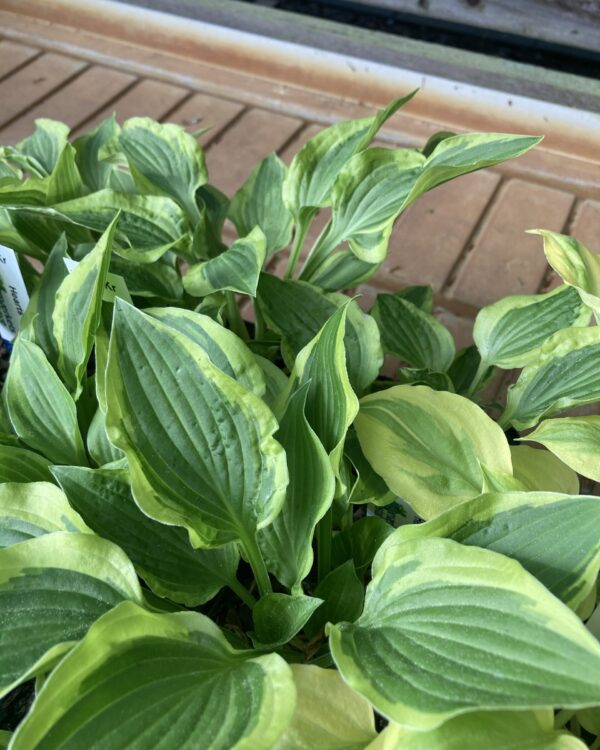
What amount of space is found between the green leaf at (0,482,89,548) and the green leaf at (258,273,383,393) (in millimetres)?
229

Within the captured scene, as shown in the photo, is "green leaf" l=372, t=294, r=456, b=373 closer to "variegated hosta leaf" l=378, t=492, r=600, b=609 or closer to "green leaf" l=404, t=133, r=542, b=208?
"green leaf" l=404, t=133, r=542, b=208

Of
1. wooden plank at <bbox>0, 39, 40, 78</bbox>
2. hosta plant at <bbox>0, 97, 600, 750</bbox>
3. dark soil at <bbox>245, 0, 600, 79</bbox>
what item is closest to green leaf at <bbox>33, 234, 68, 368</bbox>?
hosta plant at <bbox>0, 97, 600, 750</bbox>

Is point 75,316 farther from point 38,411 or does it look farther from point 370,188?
point 370,188

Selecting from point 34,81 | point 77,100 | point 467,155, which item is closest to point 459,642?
point 467,155

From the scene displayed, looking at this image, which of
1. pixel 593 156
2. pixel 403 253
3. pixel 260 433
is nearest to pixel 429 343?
pixel 260 433

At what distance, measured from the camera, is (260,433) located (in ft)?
1.38

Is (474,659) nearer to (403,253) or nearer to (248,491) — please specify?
(248,491)

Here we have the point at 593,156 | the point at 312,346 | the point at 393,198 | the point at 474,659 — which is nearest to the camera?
the point at 474,659

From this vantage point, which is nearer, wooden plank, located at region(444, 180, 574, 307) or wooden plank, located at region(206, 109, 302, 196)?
wooden plank, located at region(444, 180, 574, 307)

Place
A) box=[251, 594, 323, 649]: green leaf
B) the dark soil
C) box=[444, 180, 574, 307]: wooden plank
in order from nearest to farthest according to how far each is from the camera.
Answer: box=[251, 594, 323, 649]: green leaf → box=[444, 180, 574, 307]: wooden plank → the dark soil

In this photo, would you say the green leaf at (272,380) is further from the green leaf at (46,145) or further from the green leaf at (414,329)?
the green leaf at (46,145)

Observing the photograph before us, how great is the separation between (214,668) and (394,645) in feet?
0.30

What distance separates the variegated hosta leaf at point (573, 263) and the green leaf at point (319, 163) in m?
0.20

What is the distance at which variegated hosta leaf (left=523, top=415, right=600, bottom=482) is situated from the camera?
0.51 metres
